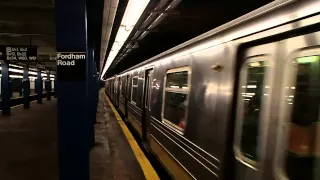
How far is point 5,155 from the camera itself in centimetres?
744

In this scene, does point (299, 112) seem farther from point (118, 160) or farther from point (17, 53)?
point (17, 53)

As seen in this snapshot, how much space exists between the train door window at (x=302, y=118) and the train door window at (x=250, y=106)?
300mm

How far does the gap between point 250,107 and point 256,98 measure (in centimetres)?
13

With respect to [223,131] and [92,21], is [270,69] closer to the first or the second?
[223,131]

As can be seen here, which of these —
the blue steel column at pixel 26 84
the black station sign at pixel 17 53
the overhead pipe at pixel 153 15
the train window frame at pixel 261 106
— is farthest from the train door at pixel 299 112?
the blue steel column at pixel 26 84

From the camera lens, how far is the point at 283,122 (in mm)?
2154

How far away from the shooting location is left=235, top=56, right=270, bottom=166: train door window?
8.19ft

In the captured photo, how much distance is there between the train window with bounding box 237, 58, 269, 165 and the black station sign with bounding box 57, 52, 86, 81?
2.44m

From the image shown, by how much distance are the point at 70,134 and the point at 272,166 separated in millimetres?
3041

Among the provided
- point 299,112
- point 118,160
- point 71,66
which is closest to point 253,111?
point 299,112

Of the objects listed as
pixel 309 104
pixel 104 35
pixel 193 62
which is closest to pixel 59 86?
pixel 193 62

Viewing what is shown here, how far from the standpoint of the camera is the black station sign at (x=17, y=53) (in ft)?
38.9

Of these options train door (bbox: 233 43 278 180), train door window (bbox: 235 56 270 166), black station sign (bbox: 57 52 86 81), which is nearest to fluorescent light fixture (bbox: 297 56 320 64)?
train door (bbox: 233 43 278 180)

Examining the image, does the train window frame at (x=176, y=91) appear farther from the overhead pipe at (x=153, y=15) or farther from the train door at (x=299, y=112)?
the train door at (x=299, y=112)
